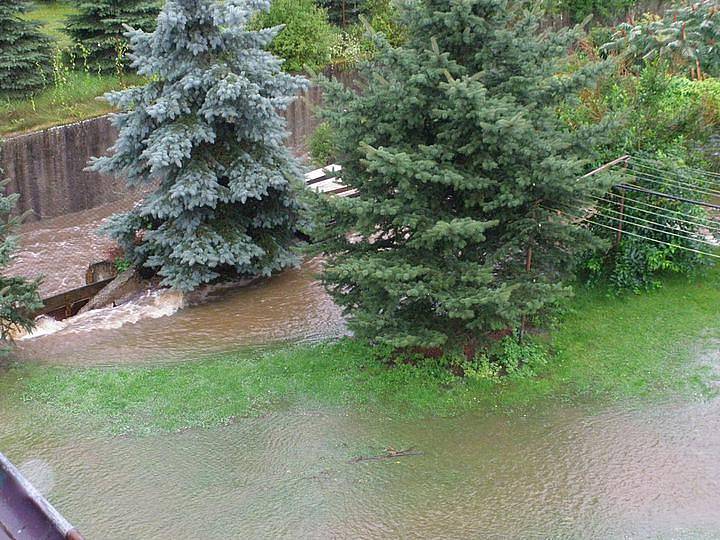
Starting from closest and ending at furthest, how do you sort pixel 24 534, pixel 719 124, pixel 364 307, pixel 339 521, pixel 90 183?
pixel 24 534 → pixel 339 521 → pixel 364 307 → pixel 719 124 → pixel 90 183

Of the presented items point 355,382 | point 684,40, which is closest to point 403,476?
point 355,382

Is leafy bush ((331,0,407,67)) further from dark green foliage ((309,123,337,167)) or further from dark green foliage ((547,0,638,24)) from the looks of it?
dark green foliage ((547,0,638,24))

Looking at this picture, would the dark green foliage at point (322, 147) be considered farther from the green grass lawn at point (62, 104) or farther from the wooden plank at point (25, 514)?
the wooden plank at point (25, 514)

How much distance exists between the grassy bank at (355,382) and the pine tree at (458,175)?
0.71 metres

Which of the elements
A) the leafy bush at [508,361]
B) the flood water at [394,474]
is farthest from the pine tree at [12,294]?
the leafy bush at [508,361]

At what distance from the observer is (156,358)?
447 inches

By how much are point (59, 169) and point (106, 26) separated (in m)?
4.15

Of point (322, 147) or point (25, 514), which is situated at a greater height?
point (322, 147)

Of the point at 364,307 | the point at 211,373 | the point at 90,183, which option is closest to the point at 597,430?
the point at 364,307

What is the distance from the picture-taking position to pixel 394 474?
863 centimetres

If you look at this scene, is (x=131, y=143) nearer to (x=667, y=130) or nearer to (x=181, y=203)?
(x=181, y=203)

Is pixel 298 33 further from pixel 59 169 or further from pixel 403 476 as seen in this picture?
pixel 403 476

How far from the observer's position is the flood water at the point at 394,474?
789 cm

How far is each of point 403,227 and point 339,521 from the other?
3.80 metres
